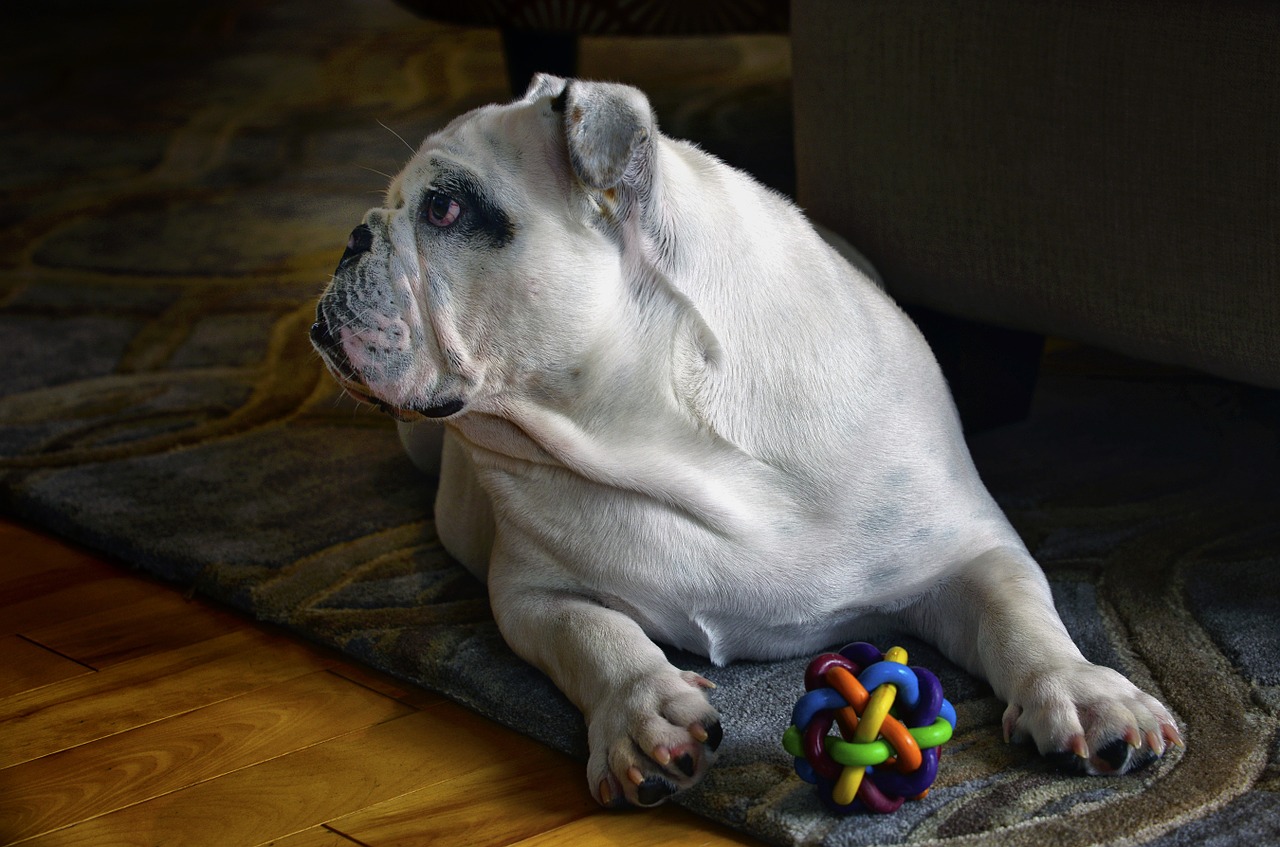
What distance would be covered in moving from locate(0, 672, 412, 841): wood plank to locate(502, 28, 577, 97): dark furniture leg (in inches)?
96.3

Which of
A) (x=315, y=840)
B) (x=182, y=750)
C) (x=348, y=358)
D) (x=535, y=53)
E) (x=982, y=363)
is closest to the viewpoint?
(x=315, y=840)

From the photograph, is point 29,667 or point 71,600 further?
point 71,600

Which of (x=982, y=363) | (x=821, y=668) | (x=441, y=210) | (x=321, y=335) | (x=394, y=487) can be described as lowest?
(x=394, y=487)

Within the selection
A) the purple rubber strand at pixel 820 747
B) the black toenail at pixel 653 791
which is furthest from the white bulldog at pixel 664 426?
the purple rubber strand at pixel 820 747

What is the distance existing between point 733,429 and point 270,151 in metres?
3.71

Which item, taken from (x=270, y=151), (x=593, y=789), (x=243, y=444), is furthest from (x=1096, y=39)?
(x=270, y=151)

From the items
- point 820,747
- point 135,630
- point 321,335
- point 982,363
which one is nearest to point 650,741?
point 820,747

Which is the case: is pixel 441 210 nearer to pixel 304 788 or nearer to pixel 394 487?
pixel 304 788

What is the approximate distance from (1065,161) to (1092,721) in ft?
2.82

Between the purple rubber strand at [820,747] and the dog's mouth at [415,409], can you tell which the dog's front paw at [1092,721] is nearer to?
the purple rubber strand at [820,747]

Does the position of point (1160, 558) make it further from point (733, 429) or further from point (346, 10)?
point (346, 10)

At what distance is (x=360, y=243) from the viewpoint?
1.47m

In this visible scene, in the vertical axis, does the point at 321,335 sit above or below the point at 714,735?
above

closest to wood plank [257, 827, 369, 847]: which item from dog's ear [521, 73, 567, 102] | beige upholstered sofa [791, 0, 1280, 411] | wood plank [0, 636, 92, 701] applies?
wood plank [0, 636, 92, 701]
